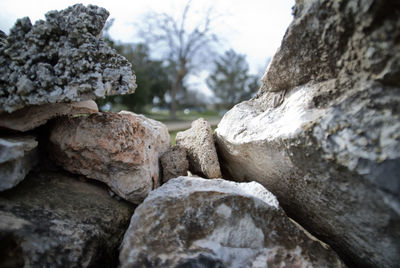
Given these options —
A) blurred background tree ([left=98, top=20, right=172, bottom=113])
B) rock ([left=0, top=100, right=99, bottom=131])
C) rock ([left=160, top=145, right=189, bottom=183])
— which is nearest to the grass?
blurred background tree ([left=98, top=20, right=172, bottom=113])

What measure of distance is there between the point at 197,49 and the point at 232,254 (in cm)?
1699

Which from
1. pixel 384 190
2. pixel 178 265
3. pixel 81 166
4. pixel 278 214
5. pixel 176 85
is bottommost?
pixel 178 265

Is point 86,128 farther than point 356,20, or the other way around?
point 86,128

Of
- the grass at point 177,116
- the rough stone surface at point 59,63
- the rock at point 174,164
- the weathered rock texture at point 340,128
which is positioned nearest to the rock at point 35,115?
the rough stone surface at point 59,63

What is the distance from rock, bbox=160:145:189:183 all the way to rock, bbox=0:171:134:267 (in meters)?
0.46

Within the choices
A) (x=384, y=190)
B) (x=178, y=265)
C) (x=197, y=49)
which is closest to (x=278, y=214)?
(x=384, y=190)

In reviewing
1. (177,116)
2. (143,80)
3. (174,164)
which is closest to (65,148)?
(174,164)

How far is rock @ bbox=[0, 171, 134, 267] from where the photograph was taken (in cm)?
116

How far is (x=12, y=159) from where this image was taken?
129cm

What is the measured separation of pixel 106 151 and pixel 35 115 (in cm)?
55

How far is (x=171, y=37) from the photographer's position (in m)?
16.2

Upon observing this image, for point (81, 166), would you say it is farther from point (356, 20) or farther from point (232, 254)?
point (356, 20)

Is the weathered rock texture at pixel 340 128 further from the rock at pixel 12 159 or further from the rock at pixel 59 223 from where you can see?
the rock at pixel 12 159

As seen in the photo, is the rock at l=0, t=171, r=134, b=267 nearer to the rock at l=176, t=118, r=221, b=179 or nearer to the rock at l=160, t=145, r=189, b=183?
the rock at l=160, t=145, r=189, b=183
